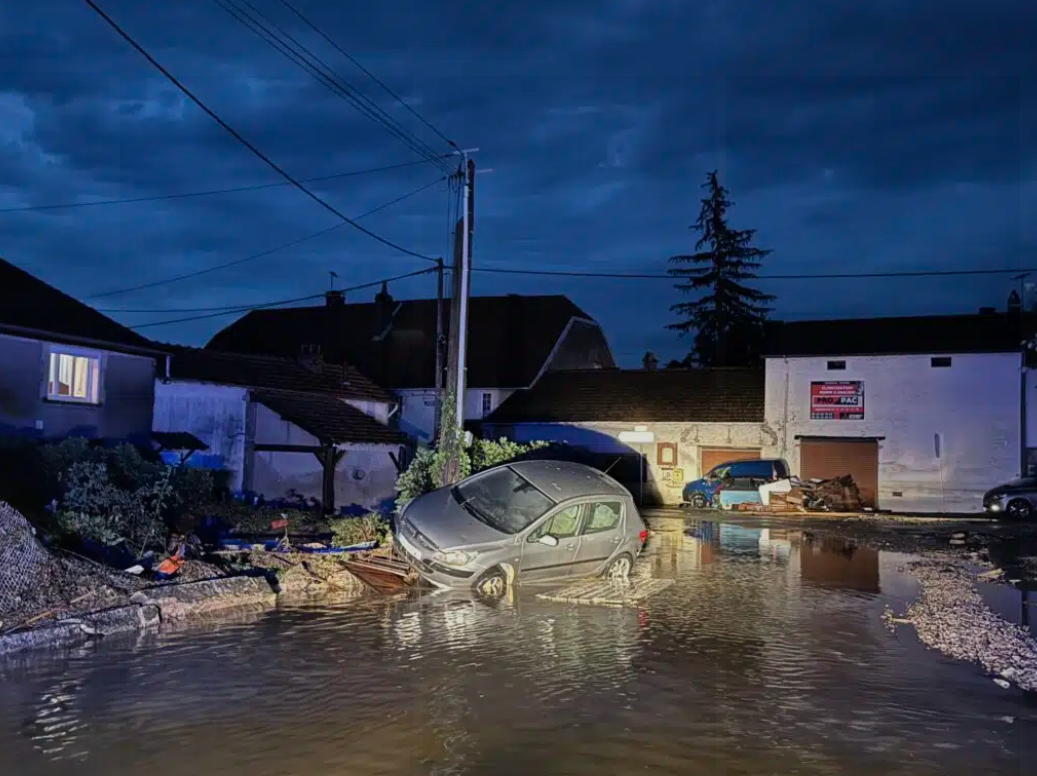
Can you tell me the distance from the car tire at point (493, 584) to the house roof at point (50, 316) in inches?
437

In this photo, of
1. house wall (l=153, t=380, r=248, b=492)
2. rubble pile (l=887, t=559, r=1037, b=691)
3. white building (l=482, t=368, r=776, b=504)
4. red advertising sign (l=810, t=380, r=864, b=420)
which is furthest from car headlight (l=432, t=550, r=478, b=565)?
red advertising sign (l=810, t=380, r=864, b=420)

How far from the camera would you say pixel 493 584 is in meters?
14.0

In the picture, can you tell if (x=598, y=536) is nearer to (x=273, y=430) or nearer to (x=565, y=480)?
(x=565, y=480)

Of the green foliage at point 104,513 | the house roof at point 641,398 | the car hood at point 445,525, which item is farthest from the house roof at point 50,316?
the house roof at point 641,398

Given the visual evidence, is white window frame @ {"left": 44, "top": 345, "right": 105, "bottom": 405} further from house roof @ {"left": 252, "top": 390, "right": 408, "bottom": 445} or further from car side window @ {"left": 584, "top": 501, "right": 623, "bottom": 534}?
car side window @ {"left": 584, "top": 501, "right": 623, "bottom": 534}

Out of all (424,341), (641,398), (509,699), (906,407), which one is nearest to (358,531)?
(509,699)

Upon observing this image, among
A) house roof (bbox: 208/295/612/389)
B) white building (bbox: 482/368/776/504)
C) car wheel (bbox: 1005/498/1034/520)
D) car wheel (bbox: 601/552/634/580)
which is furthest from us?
house roof (bbox: 208/295/612/389)

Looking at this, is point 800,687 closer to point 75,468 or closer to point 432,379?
point 75,468

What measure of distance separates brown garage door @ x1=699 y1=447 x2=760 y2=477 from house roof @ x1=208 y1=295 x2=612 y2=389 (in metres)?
9.39

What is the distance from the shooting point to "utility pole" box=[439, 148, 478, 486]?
63.1ft

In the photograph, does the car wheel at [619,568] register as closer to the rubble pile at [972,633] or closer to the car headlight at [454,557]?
the car headlight at [454,557]

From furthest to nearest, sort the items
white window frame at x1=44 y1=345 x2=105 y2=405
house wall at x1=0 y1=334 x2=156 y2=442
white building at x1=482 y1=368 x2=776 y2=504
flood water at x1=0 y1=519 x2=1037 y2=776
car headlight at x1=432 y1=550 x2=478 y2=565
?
white building at x1=482 y1=368 x2=776 y2=504, white window frame at x1=44 y1=345 x2=105 y2=405, house wall at x1=0 y1=334 x2=156 y2=442, car headlight at x1=432 y1=550 x2=478 y2=565, flood water at x1=0 y1=519 x2=1037 y2=776

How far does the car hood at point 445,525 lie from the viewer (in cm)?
1375

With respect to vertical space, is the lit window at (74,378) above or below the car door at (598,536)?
above
